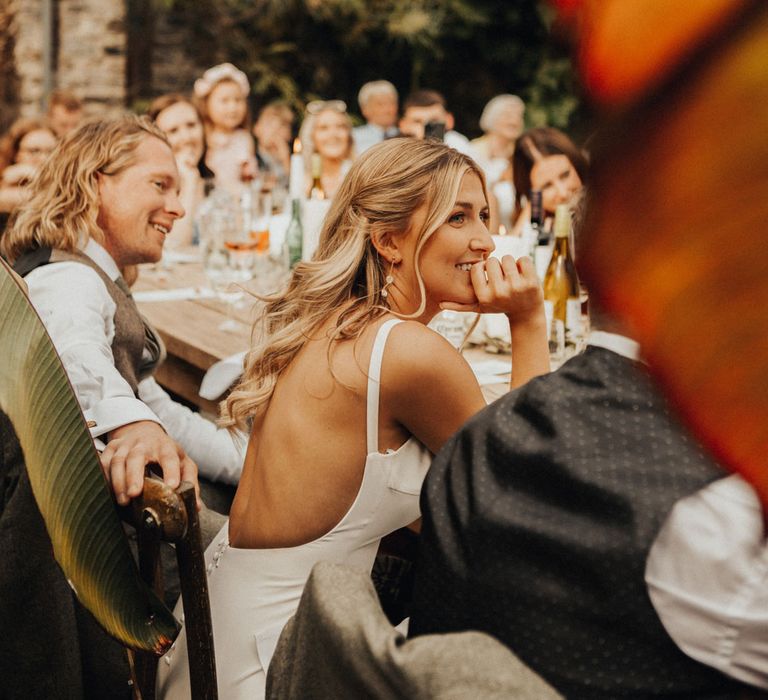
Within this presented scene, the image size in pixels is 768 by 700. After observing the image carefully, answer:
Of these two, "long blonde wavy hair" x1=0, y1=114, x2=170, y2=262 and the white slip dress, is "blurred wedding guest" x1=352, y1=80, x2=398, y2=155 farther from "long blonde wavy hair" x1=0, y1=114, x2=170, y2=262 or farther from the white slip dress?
the white slip dress

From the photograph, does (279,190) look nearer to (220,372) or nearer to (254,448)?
(220,372)

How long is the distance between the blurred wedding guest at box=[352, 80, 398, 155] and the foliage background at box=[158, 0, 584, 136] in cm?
314

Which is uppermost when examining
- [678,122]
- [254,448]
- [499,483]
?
[678,122]

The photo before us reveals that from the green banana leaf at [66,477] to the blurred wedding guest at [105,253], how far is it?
0.79 metres

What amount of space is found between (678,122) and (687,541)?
1.64 ft

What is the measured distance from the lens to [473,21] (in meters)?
11.5

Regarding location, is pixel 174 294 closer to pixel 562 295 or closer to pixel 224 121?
pixel 562 295

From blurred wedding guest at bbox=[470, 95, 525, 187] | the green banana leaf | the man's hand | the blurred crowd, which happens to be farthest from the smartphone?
blurred wedding guest at bbox=[470, 95, 525, 187]

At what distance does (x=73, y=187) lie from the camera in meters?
2.27

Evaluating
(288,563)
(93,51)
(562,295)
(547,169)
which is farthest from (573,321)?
(93,51)

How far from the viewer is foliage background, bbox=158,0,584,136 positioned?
10.4 m

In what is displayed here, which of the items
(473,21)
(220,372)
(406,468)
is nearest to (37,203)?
(220,372)

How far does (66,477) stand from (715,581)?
64 centimetres

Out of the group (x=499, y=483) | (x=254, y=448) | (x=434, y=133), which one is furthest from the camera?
(x=434, y=133)
